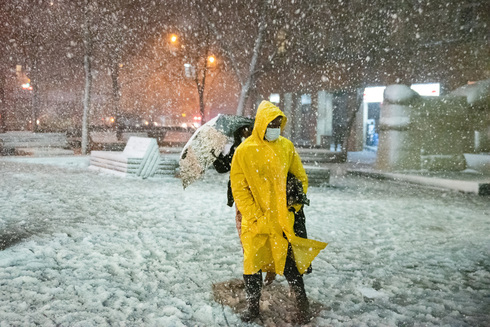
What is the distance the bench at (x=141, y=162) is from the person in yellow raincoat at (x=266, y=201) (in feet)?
27.3

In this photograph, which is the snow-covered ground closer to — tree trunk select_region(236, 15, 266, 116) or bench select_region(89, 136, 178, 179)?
bench select_region(89, 136, 178, 179)

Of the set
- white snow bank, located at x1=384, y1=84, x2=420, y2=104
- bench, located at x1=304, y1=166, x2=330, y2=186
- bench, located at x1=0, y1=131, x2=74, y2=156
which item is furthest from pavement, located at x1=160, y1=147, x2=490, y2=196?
bench, located at x1=0, y1=131, x2=74, y2=156

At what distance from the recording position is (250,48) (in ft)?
67.1

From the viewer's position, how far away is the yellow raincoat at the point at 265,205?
Result: 2.82 meters

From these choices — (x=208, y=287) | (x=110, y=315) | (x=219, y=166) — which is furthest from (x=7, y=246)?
(x=219, y=166)

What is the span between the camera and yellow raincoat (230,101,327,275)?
9.25ft

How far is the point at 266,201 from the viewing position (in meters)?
2.85

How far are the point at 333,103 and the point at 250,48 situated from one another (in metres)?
7.91

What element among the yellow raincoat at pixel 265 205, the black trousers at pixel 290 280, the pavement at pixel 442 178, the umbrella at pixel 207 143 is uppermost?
the umbrella at pixel 207 143

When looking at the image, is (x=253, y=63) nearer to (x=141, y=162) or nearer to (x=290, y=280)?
(x=141, y=162)

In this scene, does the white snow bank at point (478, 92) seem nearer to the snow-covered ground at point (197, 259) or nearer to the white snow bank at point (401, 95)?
the white snow bank at point (401, 95)

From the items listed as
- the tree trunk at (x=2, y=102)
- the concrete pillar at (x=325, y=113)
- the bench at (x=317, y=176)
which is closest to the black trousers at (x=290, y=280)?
the bench at (x=317, y=176)

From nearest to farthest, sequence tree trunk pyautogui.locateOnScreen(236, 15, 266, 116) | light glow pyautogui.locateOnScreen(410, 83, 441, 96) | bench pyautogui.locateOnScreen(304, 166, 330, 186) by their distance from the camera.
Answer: bench pyautogui.locateOnScreen(304, 166, 330, 186), tree trunk pyautogui.locateOnScreen(236, 15, 266, 116), light glow pyautogui.locateOnScreen(410, 83, 441, 96)

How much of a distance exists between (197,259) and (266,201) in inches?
75.5
